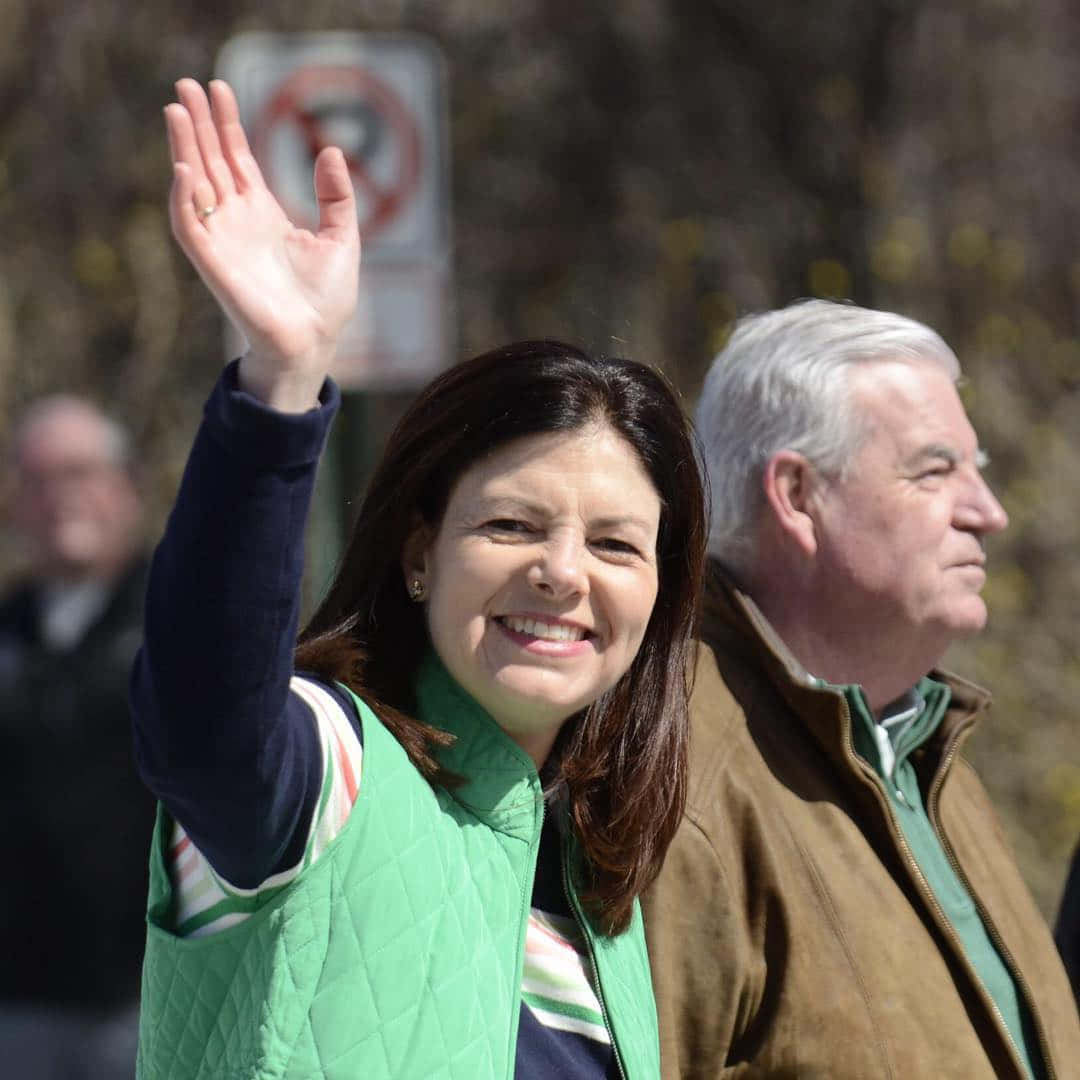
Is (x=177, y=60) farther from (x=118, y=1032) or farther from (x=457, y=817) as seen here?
(x=457, y=817)

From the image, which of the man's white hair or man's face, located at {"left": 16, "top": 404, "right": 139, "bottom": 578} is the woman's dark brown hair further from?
man's face, located at {"left": 16, "top": 404, "right": 139, "bottom": 578}

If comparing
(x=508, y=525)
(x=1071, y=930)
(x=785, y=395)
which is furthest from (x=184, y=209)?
(x=1071, y=930)

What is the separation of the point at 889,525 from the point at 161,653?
5.10 ft

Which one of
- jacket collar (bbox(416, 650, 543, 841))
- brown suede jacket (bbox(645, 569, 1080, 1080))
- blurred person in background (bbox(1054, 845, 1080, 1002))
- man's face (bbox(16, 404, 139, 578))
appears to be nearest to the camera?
jacket collar (bbox(416, 650, 543, 841))

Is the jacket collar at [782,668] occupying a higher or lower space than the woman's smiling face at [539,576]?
lower

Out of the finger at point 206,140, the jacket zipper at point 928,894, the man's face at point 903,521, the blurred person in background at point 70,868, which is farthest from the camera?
the blurred person in background at point 70,868

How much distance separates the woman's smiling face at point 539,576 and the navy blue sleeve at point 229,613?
0.45 metres

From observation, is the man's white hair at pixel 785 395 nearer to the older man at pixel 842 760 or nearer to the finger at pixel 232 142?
the older man at pixel 842 760

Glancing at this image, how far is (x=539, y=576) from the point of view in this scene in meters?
2.24

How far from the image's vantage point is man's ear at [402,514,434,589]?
7.69ft

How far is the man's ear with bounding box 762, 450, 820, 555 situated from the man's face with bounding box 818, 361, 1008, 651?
0.02 meters

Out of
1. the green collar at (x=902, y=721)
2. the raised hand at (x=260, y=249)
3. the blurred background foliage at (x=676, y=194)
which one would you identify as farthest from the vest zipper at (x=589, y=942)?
the blurred background foliage at (x=676, y=194)

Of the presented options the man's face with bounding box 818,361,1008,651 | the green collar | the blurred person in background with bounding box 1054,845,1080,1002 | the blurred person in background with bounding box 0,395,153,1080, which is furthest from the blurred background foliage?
the man's face with bounding box 818,361,1008,651

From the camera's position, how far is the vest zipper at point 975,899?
115 inches
